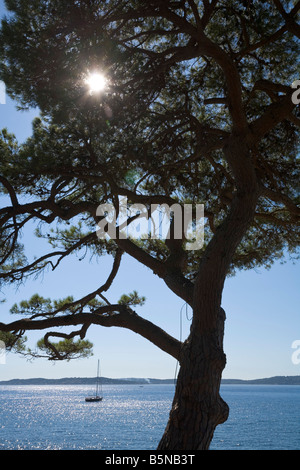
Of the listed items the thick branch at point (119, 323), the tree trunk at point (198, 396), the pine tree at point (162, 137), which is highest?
the pine tree at point (162, 137)

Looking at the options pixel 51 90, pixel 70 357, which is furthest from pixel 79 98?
pixel 70 357

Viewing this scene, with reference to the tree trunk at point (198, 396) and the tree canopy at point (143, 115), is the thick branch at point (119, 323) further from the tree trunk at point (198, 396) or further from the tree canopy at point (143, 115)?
the tree trunk at point (198, 396)

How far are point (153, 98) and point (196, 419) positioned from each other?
279cm

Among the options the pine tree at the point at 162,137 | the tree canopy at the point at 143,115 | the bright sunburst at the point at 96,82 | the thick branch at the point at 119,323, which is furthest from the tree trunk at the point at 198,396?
the bright sunburst at the point at 96,82

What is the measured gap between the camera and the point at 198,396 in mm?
2561

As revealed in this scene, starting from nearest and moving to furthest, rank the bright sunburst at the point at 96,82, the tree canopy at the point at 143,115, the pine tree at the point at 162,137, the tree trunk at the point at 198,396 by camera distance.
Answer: the tree trunk at the point at 198,396
the pine tree at the point at 162,137
the tree canopy at the point at 143,115
the bright sunburst at the point at 96,82

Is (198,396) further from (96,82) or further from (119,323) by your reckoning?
(96,82)

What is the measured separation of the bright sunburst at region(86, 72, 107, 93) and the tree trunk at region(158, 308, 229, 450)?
2.11m

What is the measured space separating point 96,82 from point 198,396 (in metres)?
2.52

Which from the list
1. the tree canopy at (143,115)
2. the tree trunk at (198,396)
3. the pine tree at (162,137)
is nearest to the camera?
the tree trunk at (198,396)

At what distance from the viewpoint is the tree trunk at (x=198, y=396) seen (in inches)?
97.6

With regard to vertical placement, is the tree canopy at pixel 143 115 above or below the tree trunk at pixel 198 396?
above

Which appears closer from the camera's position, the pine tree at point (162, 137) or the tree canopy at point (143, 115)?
the pine tree at point (162, 137)

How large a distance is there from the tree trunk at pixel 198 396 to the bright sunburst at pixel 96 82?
211cm
